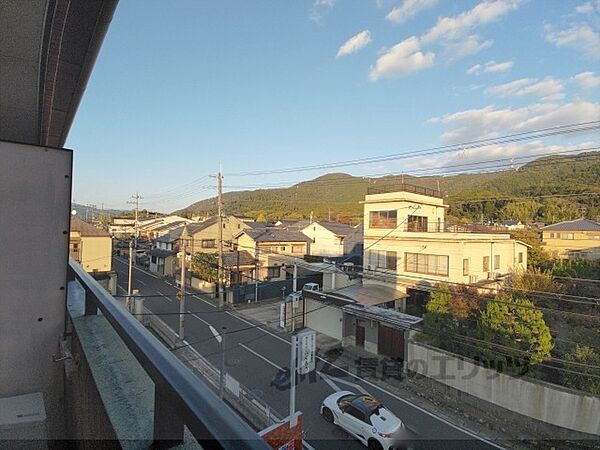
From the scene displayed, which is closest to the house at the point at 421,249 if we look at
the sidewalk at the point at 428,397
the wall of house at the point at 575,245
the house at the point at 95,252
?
the sidewalk at the point at 428,397

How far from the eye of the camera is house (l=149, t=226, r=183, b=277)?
819 inches

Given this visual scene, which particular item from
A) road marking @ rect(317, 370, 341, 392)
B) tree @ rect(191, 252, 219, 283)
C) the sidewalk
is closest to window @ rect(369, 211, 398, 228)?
the sidewalk

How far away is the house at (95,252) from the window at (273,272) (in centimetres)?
712

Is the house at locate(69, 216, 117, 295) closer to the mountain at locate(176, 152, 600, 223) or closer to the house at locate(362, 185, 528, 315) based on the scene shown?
the mountain at locate(176, 152, 600, 223)

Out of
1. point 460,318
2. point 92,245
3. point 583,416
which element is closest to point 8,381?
point 583,416

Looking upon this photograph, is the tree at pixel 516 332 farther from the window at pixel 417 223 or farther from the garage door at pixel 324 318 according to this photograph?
the window at pixel 417 223

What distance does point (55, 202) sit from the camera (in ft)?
4.97

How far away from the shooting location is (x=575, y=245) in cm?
1705

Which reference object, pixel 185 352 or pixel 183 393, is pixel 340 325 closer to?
pixel 185 352

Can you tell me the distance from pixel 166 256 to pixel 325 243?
31.0 ft

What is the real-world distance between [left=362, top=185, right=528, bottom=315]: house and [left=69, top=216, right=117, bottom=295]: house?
425 inches

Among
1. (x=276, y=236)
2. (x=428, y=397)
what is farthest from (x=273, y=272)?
(x=428, y=397)

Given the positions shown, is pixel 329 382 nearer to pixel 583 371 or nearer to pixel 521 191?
pixel 583 371

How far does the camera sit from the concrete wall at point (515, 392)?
18.7 feet
